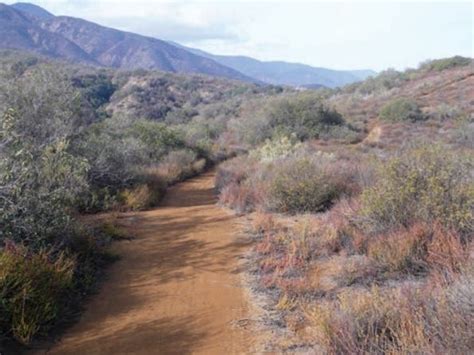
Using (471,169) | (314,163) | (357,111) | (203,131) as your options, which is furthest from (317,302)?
(357,111)

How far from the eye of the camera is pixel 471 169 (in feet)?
25.7

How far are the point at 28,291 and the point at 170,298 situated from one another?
1.91 m

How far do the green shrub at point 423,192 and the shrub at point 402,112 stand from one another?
2127 cm

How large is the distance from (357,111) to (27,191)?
3085 cm

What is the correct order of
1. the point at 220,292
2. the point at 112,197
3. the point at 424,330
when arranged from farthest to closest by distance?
the point at 112,197 → the point at 220,292 → the point at 424,330

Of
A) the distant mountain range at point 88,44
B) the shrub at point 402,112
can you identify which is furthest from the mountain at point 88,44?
the shrub at point 402,112

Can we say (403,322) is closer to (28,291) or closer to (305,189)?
(28,291)

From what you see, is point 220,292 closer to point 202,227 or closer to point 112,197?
point 202,227

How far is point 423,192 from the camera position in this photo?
291 inches

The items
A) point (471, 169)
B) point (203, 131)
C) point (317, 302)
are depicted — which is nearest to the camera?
point (317, 302)

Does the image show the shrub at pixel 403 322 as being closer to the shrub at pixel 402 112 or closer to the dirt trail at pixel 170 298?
the dirt trail at pixel 170 298

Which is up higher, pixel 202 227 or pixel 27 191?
pixel 27 191

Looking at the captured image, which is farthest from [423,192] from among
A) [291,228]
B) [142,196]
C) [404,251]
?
[142,196]

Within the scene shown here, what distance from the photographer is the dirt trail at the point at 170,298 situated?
527 cm
